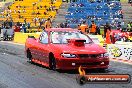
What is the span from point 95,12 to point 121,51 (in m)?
31.4

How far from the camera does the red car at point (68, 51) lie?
504 inches

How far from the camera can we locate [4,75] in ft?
41.0

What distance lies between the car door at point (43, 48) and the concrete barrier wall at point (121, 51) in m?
5.52

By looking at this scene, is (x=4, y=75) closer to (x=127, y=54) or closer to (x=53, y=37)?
(x=53, y=37)

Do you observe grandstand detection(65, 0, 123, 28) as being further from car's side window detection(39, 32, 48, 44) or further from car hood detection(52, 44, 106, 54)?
car hood detection(52, 44, 106, 54)

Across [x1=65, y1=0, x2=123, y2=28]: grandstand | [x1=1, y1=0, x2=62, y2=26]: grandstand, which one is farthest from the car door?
[x1=1, y1=0, x2=62, y2=26]: grandstand

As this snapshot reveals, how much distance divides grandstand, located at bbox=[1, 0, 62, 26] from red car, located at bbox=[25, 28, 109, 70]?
120 feet

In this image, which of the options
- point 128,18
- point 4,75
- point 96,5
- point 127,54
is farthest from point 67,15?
point 4,75

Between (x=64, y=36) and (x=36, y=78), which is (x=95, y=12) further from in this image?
(x=36, y=78)

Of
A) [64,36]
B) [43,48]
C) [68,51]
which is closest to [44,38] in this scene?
[43,48]

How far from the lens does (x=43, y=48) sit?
1437 centimetres

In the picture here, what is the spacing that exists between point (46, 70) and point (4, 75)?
1.69 metres

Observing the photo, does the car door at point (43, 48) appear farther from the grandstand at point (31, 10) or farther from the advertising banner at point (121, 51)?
the grandstand at point (31, 10)

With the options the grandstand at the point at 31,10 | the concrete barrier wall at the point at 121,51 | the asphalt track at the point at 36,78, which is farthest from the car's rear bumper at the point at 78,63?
the grandstand at the point at 31,10
